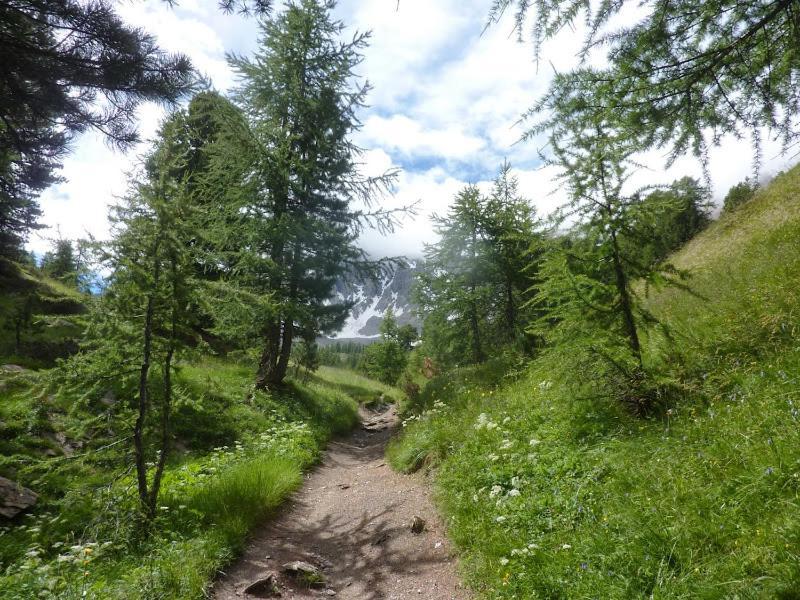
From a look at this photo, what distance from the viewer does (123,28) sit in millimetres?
5012

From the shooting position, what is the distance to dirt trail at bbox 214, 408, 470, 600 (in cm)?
457

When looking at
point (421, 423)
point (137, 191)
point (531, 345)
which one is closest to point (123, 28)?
point (137, 191)

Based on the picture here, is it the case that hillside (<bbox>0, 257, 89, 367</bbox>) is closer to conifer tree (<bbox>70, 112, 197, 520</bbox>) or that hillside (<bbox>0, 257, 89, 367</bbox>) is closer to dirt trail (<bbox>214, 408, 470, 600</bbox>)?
conifer tree (<bbox>70, 112, 197, 520</bbox>)

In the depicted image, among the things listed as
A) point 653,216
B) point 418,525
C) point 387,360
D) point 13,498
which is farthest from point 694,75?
point 387,360

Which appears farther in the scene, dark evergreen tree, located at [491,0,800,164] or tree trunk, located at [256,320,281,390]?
tree trunk, located at [256,320,281,390]

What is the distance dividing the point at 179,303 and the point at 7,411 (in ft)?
16.8

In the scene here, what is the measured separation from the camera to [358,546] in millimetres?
5785

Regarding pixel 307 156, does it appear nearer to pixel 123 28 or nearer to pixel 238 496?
pixel 123 28

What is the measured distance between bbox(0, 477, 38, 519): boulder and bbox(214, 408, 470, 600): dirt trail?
332cm

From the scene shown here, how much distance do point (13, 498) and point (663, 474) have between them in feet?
27.4

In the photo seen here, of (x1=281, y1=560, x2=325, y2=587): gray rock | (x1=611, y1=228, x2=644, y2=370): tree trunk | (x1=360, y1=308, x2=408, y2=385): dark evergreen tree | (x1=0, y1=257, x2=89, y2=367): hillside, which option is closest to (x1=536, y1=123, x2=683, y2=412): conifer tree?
(x1=611, y1=228, x2=644, y2=370): tree trunk

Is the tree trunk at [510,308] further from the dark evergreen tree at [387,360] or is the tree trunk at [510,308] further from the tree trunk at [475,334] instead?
the dark evergreen tree at [387,360]

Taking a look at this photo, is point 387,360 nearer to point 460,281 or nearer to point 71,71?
point 460,281

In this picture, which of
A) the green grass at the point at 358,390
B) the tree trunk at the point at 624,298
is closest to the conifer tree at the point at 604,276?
the tree trunk at the point at 624,298
